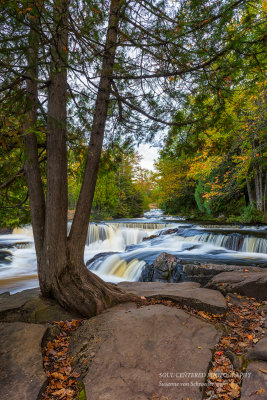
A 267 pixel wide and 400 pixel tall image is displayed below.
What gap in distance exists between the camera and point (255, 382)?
1.81 metres

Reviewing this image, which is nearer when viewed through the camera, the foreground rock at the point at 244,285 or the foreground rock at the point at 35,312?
the foreground rock at the point at 35,312

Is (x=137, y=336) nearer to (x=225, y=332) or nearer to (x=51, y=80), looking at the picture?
(x=225, y=332)

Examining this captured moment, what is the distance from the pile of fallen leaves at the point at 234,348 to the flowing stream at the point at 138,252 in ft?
14.1

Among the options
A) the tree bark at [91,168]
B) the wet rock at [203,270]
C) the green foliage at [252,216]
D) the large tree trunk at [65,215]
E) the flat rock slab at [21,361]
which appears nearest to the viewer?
the flat rock slab at [21,361]

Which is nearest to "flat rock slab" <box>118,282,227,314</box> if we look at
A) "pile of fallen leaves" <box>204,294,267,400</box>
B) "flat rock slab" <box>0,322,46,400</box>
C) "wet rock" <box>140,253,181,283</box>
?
"pile of fallen leaves" <box>204,294,267,400</box>

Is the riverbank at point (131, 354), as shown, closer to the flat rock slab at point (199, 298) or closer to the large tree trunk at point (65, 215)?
the flat rock slab at point (199, 298)

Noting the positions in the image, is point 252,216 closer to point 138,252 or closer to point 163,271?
point 138,252

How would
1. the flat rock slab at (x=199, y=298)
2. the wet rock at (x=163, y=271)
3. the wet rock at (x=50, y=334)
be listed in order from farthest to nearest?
the wet rock at (x=163, y=271) < the flat rock slab at (x=199, y=298) < the wet rock at (x=50, y=334)

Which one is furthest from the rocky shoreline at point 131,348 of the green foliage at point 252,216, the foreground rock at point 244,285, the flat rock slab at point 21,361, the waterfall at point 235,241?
the green foliage at point 252,216

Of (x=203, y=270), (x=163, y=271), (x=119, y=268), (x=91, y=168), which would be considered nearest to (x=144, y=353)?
(x=91, y=168)

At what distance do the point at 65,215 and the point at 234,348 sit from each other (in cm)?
256

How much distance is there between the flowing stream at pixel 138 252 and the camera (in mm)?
7773

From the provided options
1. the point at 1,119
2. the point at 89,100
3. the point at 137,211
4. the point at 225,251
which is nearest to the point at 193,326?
the point at 1,119

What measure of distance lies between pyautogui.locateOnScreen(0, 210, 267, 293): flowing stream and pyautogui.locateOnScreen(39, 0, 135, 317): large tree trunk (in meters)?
4.50
